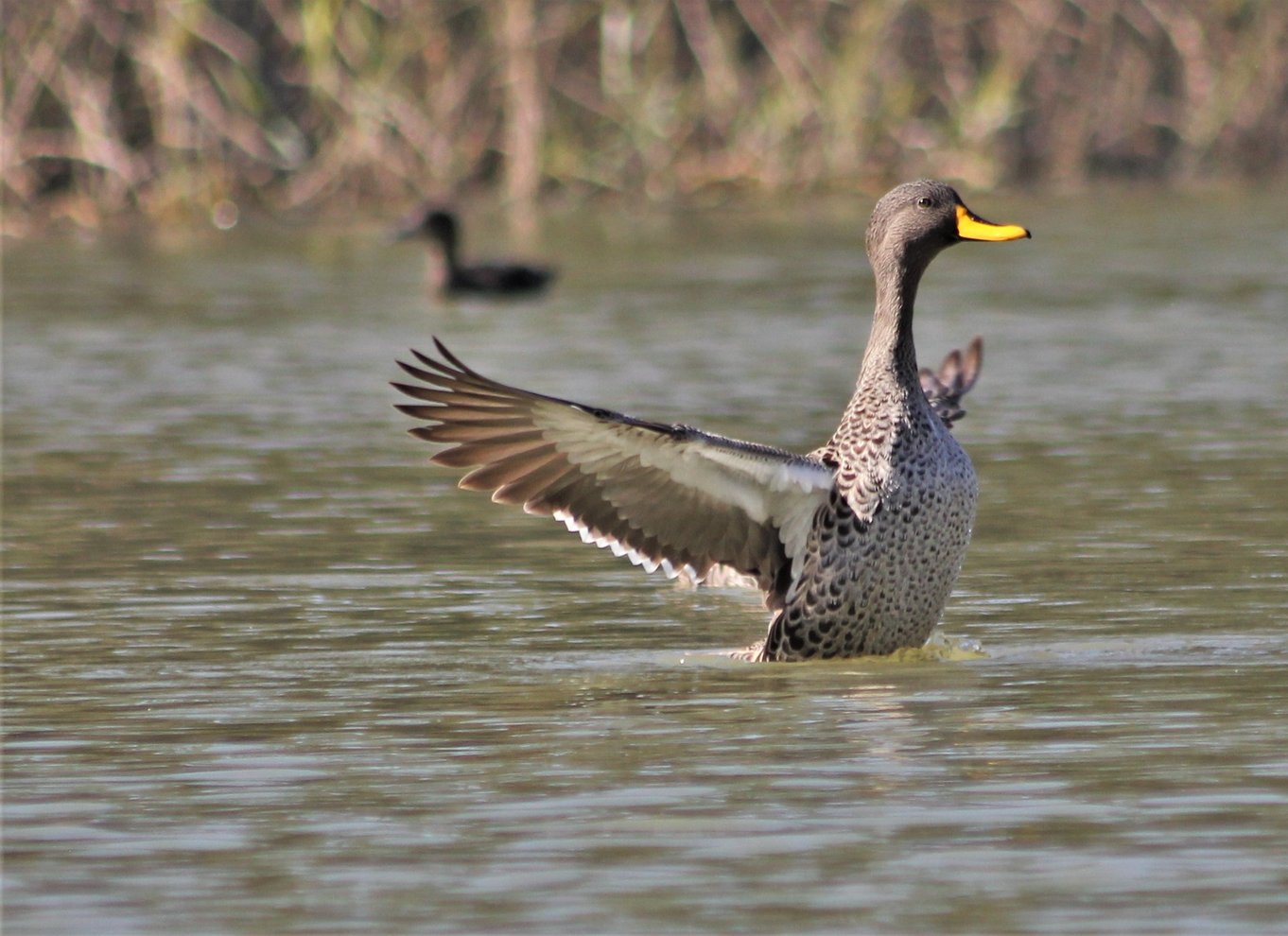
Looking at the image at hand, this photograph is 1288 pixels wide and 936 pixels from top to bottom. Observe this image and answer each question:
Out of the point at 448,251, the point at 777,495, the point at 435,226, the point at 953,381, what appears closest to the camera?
the point at 777,495

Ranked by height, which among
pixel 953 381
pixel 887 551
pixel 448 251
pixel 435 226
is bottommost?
pixel 887 551

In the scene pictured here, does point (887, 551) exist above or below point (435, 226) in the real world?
below

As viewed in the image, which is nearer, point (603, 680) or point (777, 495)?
point (603, 680)

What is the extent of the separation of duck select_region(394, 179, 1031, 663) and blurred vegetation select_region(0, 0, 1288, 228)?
20644 mm

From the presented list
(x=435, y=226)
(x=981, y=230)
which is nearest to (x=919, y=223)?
(x=981, y=230)

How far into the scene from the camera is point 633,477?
28.9ft

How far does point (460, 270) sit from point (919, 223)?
47.9ft

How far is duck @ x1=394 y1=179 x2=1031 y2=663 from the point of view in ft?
28.3

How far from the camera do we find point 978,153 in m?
32.6

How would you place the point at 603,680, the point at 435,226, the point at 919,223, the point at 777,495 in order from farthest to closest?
the point at 435,226
the point at 919,223
the point at 777,495
the point at 603,680

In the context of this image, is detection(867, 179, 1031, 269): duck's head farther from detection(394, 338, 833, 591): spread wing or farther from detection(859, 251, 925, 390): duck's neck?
detection(394, 338, 833, 591): spread wing

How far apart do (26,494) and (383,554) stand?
248 centimetres

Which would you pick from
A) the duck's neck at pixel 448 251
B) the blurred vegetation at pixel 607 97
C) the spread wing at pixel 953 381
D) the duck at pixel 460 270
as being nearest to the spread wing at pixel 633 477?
the spread wing at pixel 953 381

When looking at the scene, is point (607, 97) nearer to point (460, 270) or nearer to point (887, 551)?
point (460, 270)
